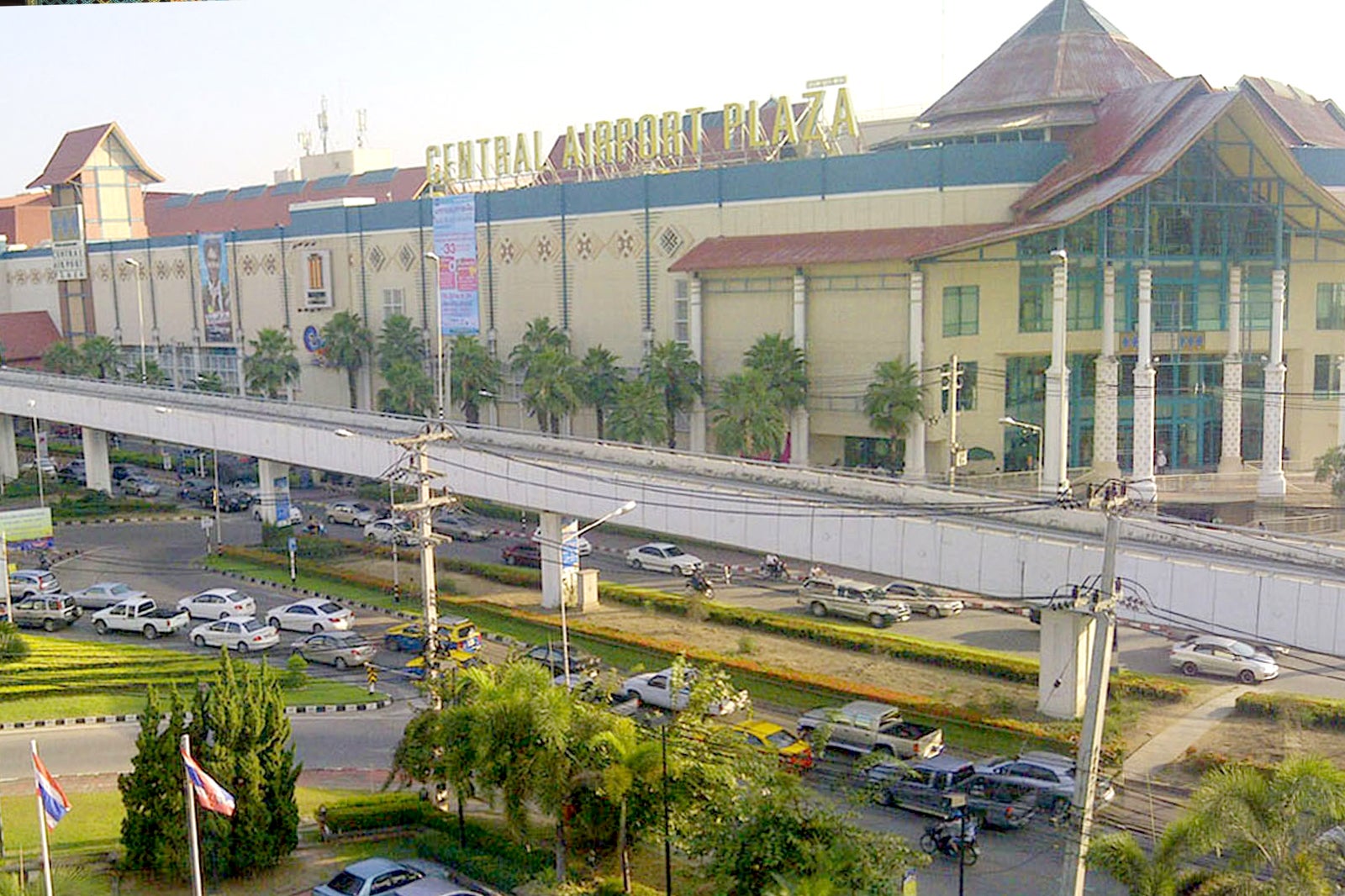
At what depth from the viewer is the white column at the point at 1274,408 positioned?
4500 cm

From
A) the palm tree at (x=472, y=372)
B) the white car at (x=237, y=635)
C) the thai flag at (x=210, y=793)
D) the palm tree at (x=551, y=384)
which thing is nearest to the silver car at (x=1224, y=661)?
the thai flag at (x=210, y=793)

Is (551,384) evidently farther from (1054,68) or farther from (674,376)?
(1054,68)

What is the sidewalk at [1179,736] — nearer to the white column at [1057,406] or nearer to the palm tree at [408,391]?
the white column at [1057,406]

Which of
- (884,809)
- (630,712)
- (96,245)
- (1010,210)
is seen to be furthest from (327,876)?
(96,245)

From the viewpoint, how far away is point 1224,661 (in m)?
31.1

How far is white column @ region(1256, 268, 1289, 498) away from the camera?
4500 cm

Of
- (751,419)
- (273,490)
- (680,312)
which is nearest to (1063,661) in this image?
(751,419)

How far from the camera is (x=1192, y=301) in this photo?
1889 inches

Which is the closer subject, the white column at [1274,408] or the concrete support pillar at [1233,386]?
the white column at [1274,408]

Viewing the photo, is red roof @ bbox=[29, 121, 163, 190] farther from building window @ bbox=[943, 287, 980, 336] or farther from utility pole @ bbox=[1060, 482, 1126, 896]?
utility pole @ bbox=[1060, 482, 1126, 896]

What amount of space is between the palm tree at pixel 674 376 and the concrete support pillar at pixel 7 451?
3343cm

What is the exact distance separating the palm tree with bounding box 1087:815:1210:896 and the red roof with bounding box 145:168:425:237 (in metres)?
75.4

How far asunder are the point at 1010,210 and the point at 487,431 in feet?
64.6

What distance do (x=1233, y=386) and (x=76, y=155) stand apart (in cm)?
7132
